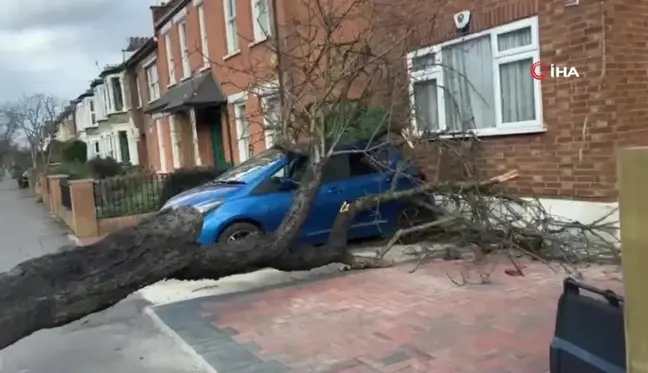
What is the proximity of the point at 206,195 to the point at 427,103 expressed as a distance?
421 centimetres

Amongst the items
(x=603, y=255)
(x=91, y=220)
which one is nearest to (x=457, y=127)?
(x=603, y=255)

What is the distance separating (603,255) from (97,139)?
168 ft

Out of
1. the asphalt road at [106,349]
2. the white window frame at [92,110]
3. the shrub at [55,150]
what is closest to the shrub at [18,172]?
the shrub at [55,150]

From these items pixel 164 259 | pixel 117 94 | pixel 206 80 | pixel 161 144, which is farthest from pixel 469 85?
pixel 117 94

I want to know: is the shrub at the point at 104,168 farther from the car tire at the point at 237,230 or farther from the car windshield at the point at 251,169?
the car tire at the point at 237,230

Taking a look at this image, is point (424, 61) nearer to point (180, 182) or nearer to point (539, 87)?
point (539, 87)

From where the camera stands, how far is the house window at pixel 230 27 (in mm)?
17906

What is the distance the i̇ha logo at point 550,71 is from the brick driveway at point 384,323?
2.50m

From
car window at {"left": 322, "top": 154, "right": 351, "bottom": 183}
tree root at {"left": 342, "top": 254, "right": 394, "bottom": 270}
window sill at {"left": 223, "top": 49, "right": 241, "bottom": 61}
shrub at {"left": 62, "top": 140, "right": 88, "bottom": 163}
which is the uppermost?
window sill at {"left": 223, "top": 49, "right": 241, "bottom": 61}

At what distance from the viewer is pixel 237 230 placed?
8906 mm

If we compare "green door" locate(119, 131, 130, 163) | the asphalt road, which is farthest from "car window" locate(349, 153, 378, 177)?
"green door" locate(119, 131, 130, 163)

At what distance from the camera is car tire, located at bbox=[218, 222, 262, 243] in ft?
28.9

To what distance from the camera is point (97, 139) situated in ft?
176

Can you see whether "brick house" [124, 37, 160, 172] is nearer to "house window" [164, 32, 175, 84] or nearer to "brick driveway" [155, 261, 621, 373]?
"house window" [164, 32, 175, 84]
